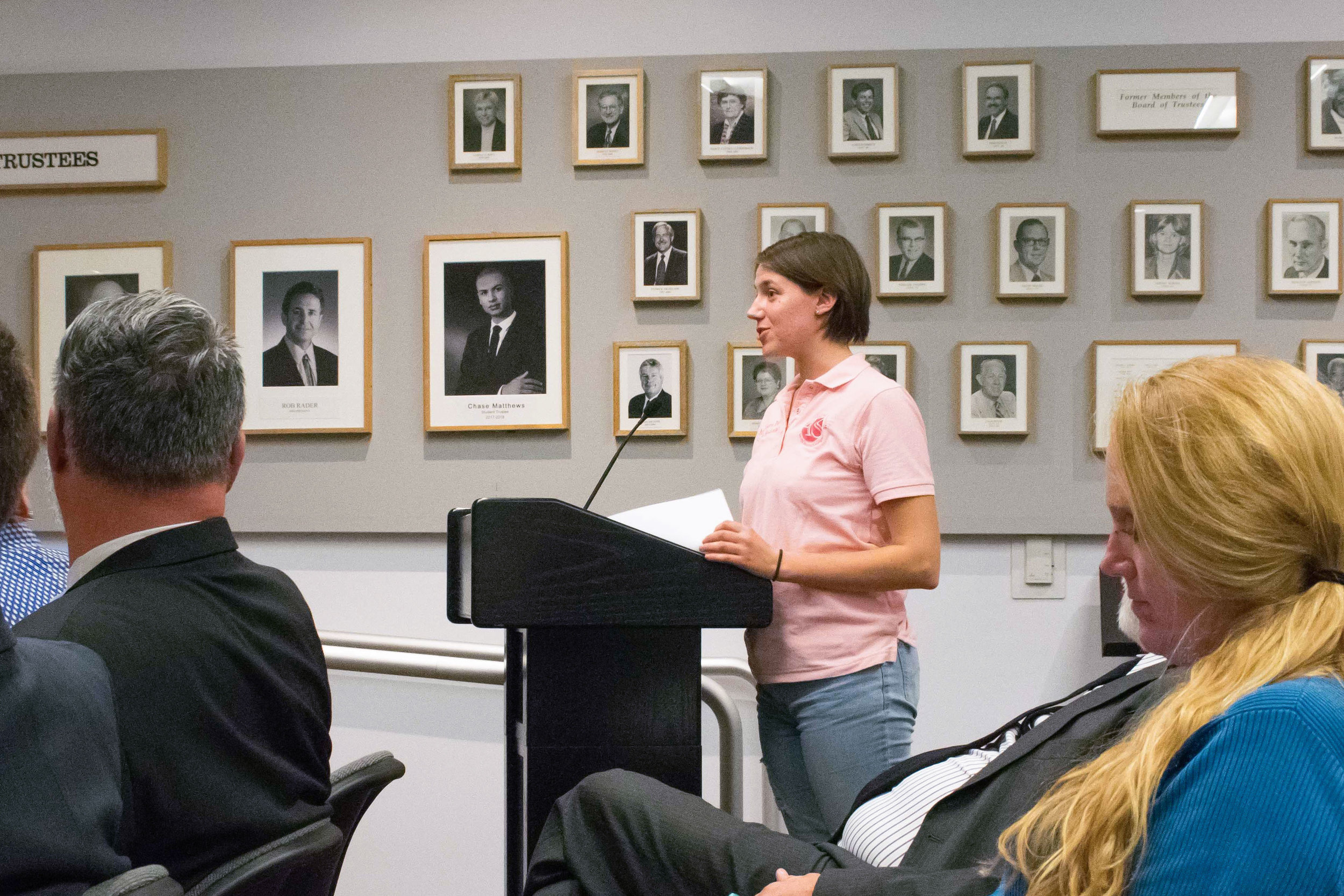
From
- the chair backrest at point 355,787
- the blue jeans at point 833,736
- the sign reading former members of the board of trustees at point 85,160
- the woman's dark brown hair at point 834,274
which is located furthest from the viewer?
the sign reading former members of the board of trustees at point 85,160

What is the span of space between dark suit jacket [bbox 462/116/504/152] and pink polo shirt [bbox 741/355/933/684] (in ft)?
5.03

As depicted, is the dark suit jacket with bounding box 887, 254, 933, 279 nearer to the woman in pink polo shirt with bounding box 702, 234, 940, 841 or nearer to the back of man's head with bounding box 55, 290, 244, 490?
the woman in pink polo shirt with bounding box 702, 234, 940, 841

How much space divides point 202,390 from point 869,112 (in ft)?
7.49

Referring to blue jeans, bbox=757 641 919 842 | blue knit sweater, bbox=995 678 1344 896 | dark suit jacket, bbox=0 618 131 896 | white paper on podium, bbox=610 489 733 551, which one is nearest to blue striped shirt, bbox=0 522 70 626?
dark suit jacket, bbox=0 618 131 896

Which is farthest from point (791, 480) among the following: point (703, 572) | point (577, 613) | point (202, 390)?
point (202, 390)

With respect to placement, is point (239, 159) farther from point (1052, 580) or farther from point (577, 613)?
point (1052, 580)

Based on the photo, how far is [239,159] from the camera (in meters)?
3.17

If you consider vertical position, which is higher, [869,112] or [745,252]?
[869,112]

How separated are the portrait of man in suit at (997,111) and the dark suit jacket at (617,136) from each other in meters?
0.98

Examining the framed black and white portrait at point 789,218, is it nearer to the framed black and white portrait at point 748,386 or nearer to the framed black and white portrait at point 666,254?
the framed black and white portrait at point 666,254

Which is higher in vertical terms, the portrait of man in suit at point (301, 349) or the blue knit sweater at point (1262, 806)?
the portrait of man in suit at point (301, 349)

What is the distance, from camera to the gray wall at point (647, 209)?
2.97m

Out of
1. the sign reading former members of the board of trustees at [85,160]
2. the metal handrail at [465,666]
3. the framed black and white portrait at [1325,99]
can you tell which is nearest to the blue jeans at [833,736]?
the metal handrail at [465,666]

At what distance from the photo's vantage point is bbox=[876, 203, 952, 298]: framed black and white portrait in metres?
2.98
